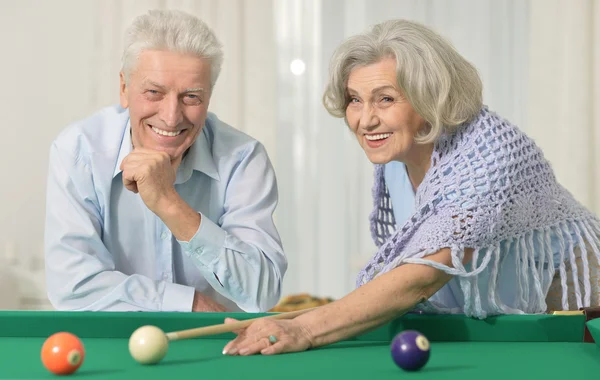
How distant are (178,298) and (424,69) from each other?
3.00ft

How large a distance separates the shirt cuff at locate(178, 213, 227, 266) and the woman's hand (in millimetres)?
494

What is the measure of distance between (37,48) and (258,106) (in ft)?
4.22

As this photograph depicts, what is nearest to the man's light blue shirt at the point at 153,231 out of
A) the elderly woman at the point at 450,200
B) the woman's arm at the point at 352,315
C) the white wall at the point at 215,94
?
the elderly woman at the point at 450,200

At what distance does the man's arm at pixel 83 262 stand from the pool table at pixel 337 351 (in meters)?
0.44

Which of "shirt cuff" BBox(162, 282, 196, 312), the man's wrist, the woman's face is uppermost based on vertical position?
the woman's face

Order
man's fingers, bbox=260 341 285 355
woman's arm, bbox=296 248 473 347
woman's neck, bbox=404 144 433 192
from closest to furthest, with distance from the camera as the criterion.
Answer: man's fingers, bbox=260 341 285 355
woman's arm, bbox=296 248 473 347
woman's neck, bbox=404 144 433 192

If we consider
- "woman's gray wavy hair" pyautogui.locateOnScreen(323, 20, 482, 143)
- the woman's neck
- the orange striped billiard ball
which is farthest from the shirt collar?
the orange striped billiard ball

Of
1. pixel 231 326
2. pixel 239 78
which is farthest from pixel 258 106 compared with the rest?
pixel 231 326

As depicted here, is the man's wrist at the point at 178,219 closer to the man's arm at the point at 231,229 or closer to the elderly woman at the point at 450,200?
the man's arm at the point at 231,229

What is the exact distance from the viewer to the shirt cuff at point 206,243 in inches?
88.0

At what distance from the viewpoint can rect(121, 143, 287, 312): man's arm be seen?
2.24 meters

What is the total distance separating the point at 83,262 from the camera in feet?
7.74

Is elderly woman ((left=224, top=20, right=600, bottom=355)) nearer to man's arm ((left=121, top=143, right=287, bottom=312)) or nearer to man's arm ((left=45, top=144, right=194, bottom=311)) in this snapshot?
man's arm ((left=121, top=143, right=287, bottom=312))

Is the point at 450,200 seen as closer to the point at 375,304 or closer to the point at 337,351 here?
the point at 375,304
